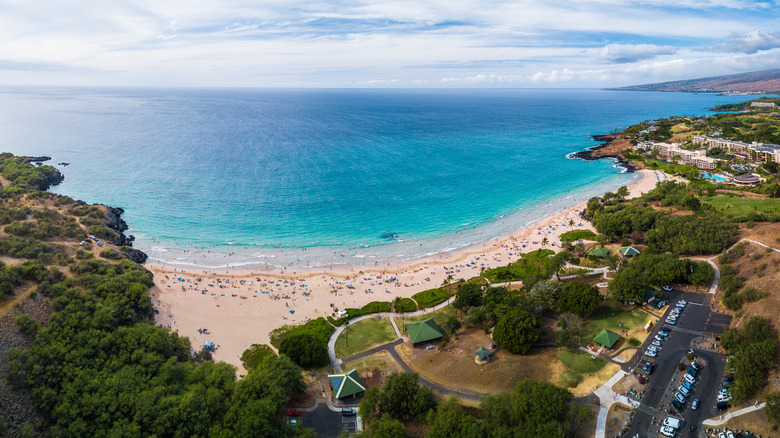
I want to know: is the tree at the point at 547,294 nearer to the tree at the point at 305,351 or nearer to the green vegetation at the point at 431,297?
the green vegetation at the point at 431,297

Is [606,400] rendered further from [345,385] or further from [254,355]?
[254,355]

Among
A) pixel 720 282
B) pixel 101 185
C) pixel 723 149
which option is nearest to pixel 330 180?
pixel 101 185

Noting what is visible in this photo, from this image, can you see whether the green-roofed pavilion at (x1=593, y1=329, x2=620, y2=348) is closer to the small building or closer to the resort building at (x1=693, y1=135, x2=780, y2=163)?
the small building

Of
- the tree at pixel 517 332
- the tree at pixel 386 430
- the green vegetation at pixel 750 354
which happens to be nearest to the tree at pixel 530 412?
the tree at pixel 386 430

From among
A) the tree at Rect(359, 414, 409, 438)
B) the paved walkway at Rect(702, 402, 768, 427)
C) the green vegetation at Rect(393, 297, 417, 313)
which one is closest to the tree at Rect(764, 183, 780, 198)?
the paved walkway at Rect(702, 402, 768, 427)

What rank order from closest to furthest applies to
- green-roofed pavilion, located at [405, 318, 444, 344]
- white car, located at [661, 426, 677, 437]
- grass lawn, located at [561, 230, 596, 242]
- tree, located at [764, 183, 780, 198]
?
1. white car, located at [661, 426, 677, 437]
2. green-roofed pavilion, located at [405, 318, 444, 344]
3. grass lawn, located at [561, 230, 596, 242]
4. tree, located at [764, 183, 780, 198]

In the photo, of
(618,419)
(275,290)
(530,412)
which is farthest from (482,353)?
(275,290)

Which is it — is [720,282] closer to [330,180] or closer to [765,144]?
[330,180]
